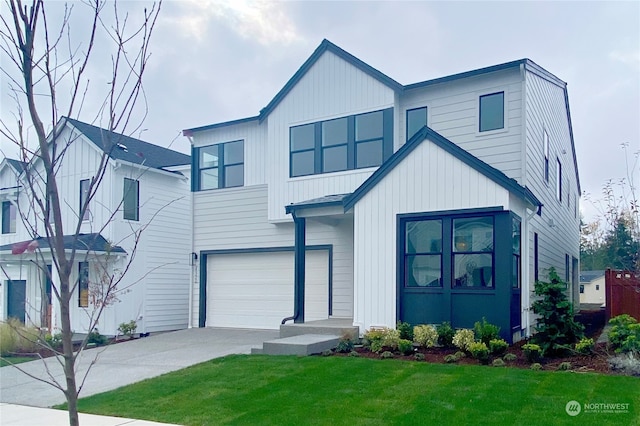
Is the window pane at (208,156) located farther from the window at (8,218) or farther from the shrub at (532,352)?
the shrub at (532,352)

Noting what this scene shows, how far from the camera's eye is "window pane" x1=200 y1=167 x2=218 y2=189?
17844 mm

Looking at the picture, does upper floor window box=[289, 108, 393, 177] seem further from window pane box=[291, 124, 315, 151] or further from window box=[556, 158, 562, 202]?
window box=[556, 158, 562, 202]

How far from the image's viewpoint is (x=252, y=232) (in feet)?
55.7

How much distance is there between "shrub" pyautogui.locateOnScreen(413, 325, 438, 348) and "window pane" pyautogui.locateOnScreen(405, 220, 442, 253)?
5.68ft

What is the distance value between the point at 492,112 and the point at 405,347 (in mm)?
6326

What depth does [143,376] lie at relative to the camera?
388 inches

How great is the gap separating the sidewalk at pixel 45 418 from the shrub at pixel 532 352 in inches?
226

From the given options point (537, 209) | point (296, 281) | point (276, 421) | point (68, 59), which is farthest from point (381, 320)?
point (68, 59)

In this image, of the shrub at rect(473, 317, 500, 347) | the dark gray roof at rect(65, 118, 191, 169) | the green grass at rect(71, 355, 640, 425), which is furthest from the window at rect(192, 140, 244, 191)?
the shrub at rect(473, 317, 500, 347)

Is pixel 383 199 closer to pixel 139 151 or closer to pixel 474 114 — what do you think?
pixel 474 114

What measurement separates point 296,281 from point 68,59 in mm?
10984

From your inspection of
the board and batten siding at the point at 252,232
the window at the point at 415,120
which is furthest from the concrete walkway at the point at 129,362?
the window at the point at 415,120

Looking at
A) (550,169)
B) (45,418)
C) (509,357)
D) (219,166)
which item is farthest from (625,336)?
(219,166)

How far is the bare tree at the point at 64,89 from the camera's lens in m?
3.11
